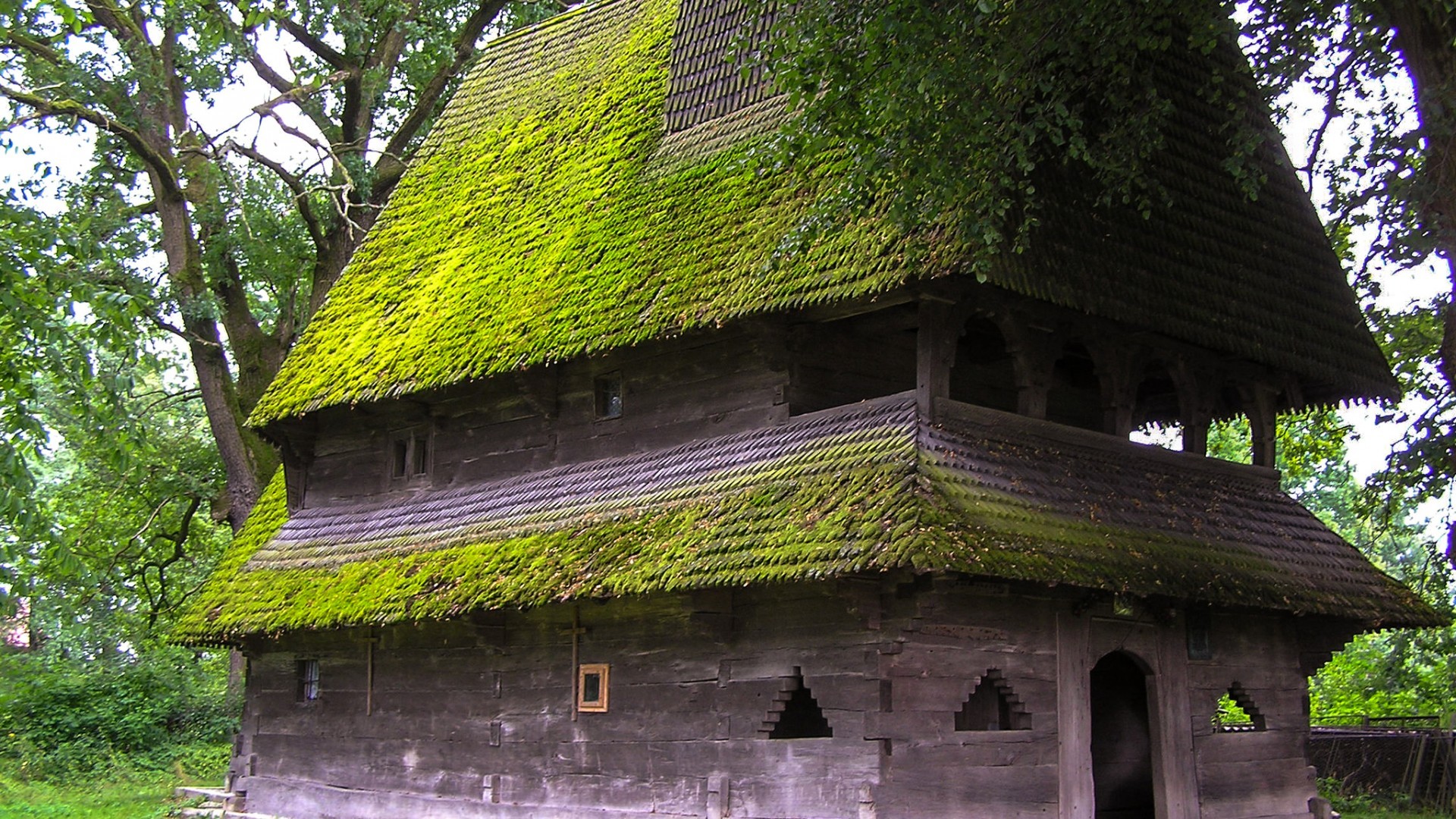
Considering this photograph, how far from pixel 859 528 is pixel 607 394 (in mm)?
4864

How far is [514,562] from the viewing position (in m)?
13.7

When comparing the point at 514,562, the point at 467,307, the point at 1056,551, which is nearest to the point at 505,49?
the point at 467,307

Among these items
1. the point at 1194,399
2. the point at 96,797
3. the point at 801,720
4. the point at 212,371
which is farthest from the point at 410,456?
the point at 1194,399

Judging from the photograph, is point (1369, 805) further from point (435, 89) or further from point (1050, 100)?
point (435, 89)

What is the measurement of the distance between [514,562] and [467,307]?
386 cm

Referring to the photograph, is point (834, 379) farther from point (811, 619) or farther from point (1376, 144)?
point (1376, 144)

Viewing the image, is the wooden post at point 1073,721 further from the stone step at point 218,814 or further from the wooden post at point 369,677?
the stone step at point 218,814

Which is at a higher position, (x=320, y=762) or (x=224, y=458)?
(x=224, y=458)

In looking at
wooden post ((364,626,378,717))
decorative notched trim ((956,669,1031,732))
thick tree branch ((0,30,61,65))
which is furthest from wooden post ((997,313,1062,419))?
thick tree branch ((0,30,61,65))

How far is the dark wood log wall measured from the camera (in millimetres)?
11062

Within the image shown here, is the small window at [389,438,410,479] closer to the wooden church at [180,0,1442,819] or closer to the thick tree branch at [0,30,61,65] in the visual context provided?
the wooden church at [180,0,1442,819]

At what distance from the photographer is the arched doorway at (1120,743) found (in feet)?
48.1

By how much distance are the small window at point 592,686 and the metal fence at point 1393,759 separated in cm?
1060

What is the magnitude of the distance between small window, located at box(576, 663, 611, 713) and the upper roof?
114 inches
